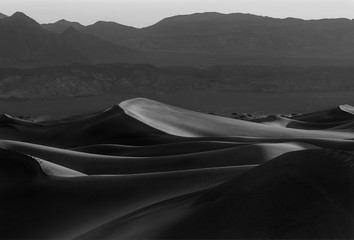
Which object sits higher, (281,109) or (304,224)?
(304,224)

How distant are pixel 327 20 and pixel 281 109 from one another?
75.4 metres

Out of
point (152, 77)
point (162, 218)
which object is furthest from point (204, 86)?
point (162, 218)

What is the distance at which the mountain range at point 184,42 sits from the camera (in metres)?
77.8

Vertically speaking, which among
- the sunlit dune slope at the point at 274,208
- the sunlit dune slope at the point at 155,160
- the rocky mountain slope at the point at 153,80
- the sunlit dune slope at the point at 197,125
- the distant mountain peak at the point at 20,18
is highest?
the distant mountain peak at the point at 20,18

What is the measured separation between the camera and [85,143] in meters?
14.3

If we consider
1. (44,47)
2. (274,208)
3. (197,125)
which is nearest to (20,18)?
(44,47)

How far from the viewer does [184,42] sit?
104 m

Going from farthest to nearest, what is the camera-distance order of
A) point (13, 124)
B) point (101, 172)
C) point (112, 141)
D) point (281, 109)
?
1. point (281, 109)
2. point (13, 124)
3. point (112, 141)
4. point (101, 172)

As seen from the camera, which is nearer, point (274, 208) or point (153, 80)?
point (274, 208)

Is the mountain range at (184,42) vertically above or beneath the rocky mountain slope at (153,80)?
above

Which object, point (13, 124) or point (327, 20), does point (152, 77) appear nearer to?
point (13, 124)

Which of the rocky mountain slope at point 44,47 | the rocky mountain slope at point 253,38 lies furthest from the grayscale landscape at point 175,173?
the rocky mountain slope at point 253,38

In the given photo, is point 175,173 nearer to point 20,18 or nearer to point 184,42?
point 20,18

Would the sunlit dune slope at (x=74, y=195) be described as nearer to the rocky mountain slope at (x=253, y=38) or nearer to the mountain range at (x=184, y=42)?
the mountain range at (x=184, y=42)
